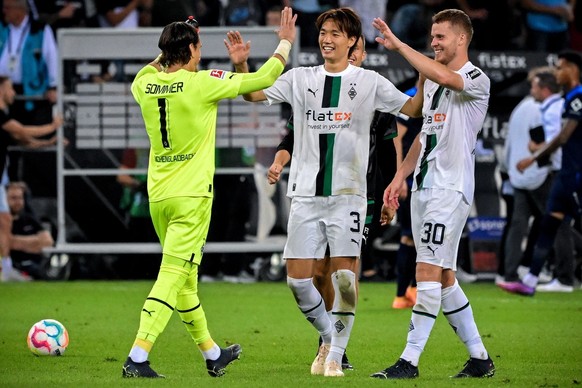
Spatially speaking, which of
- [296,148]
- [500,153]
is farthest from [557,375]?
[500,153]

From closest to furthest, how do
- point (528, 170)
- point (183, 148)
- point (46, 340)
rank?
1. point (183, 148)
2. point (46, 340)
3. point (528, 170)

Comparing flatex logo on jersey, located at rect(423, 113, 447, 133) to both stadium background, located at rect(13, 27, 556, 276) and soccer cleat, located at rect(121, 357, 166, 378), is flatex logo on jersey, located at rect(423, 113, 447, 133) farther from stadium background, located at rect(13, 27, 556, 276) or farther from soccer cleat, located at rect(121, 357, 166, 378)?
stadium background, located at rect(13, 27, 556, 276)

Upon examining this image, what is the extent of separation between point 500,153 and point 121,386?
11459mm

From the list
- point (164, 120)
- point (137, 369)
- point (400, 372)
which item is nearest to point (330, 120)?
point (164, 120)

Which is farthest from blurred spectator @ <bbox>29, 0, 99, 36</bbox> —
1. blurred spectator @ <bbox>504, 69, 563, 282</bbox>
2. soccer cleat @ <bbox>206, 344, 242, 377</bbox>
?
soccer cleat @ <bbox>206, 344, 242, 377</bbox>

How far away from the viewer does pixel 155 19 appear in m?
19.7

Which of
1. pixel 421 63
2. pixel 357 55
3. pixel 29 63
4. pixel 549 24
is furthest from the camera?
pixel 549 24

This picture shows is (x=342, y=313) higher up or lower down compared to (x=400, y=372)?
higher up

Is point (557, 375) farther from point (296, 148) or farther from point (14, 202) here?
point (14, 202)

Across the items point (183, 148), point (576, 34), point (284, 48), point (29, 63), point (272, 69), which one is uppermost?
point (284, 48)

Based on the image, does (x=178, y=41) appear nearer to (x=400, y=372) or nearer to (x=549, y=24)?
(x=400, y=372)

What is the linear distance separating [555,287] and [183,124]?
935 cm

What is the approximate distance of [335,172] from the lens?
872cm

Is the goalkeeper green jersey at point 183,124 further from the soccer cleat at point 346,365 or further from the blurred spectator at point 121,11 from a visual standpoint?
the blurred spectator at point 121,11
